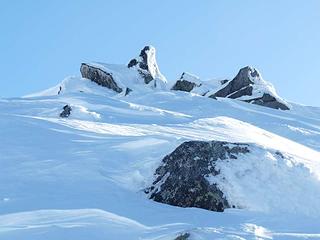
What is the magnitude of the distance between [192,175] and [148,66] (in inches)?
1536

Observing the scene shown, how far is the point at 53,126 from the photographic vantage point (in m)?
15.6

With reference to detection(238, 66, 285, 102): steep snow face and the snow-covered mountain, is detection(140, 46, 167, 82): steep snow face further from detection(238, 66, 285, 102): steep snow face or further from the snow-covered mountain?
the snow-covered mountain

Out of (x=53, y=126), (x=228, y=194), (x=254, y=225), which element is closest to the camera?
(x=254, y=225)

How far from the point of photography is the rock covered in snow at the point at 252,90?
3793 centimetres

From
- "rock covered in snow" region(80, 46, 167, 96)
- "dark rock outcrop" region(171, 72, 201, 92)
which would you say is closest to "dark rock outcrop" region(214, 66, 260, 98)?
"dark rock outcrop" region(171, 72, 201, 92)

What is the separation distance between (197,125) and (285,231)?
11.4 meters

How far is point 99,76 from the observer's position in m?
43.7

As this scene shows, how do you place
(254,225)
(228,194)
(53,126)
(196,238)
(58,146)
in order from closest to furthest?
(196,238) → (254,225) → (228,194) → (58,146) → (53,126)

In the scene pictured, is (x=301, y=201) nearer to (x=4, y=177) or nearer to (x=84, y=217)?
(x=84, y=217)

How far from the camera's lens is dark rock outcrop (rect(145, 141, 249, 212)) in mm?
9836

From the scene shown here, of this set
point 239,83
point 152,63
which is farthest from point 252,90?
point 152,63

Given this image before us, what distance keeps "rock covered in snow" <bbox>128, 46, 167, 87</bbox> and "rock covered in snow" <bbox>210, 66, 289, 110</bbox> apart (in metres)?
5.90

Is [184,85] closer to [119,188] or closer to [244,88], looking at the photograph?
[244,88]

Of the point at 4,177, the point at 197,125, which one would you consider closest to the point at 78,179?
the point at 4,177
